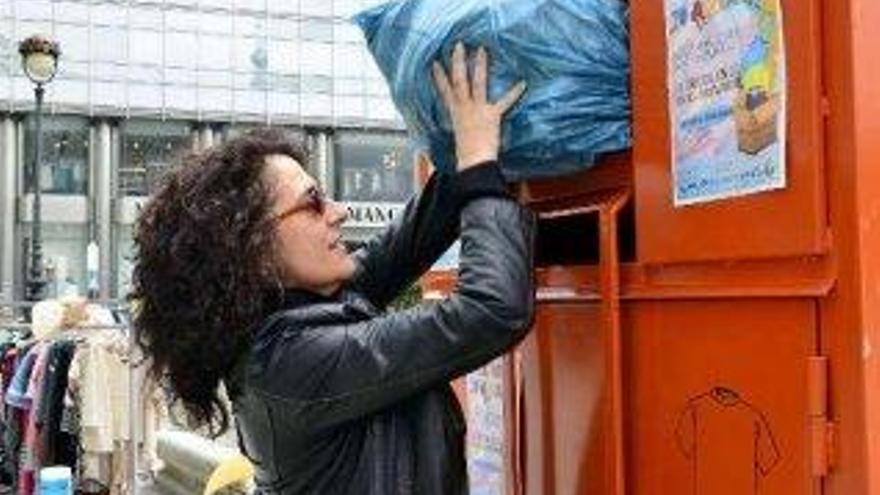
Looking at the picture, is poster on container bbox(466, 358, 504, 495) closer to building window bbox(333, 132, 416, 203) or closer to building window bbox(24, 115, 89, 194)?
building window bbox(24, 115, 89, 194)

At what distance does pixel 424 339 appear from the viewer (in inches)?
77.1

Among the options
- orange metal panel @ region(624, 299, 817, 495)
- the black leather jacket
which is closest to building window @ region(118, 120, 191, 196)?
the black leather jacket

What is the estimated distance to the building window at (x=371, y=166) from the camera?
32.2 metres

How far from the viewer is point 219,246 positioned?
2.10m

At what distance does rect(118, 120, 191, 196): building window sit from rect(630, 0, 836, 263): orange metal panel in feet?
92.3

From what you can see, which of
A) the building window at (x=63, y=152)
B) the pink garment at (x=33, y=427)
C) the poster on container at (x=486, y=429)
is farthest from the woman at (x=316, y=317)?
the building window at (x=63, y=152)

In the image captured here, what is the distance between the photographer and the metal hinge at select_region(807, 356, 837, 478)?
1.65 m

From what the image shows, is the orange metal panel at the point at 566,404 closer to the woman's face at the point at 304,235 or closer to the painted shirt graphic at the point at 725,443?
the painted shirt graphic at the point at 725,443

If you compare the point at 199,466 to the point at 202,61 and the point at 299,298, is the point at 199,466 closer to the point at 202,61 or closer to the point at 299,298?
the point at 299,298

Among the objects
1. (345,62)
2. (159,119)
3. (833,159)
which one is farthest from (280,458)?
(345,62)

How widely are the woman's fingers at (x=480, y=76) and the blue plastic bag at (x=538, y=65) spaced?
0.02 meters

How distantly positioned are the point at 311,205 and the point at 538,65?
473 mm

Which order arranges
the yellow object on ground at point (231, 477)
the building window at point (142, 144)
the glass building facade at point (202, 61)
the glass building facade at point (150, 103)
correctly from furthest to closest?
the glass building facade at point (202, 61) < the building window at point (142, 144) < the glass building facade at point (150, 103) < the yellow object on ground at point (231, 477)

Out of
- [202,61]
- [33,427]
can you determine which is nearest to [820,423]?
[33,427]
